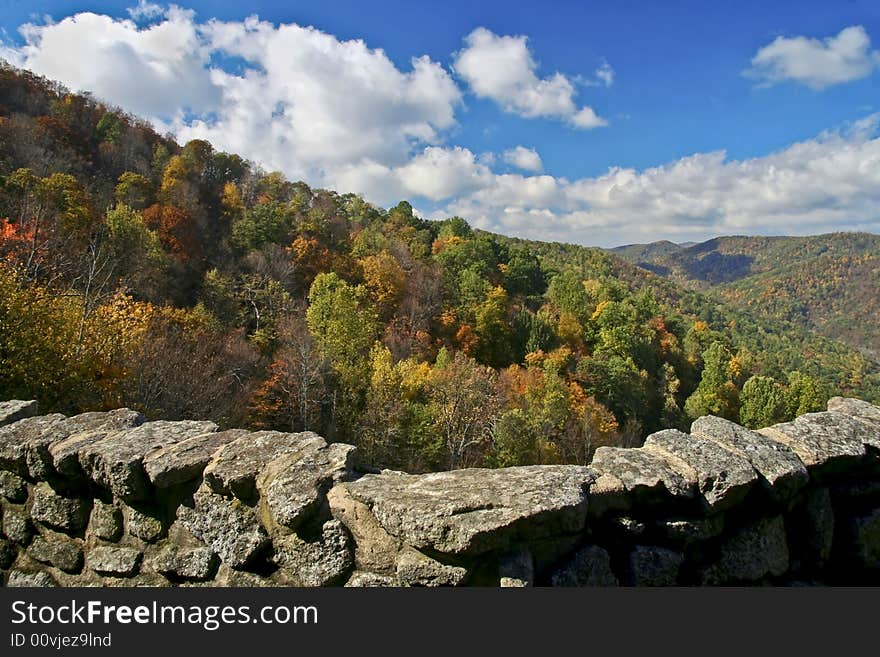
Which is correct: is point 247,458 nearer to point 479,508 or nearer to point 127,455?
point 127,455

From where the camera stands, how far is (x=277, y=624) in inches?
107

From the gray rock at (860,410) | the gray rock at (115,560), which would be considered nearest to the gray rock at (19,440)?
the gray rock at (115,560)

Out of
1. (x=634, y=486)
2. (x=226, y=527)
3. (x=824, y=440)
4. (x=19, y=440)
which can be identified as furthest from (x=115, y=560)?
(x=824, y=440)

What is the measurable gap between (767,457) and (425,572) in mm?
2456

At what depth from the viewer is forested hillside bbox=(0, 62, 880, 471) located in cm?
1531

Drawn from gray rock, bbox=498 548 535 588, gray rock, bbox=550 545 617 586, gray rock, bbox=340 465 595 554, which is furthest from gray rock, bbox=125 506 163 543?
gray rock, bbox=550 545 617 586

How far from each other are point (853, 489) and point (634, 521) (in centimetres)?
190

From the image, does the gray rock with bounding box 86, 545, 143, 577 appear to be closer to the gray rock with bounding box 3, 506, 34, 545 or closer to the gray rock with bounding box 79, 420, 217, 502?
the gray rock with bounding box 79, 420, 217, 502

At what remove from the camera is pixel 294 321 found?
109ft

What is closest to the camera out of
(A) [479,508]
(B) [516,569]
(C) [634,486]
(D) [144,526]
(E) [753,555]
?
(B) [516,569]

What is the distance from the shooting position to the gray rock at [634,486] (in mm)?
3062

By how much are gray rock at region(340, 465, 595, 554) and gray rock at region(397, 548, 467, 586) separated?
0.08m

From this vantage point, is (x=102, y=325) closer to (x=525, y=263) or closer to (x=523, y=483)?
(x=523, y=483)

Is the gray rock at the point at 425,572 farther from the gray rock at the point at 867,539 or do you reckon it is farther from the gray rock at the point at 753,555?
the gray rock at the point at 867,539
